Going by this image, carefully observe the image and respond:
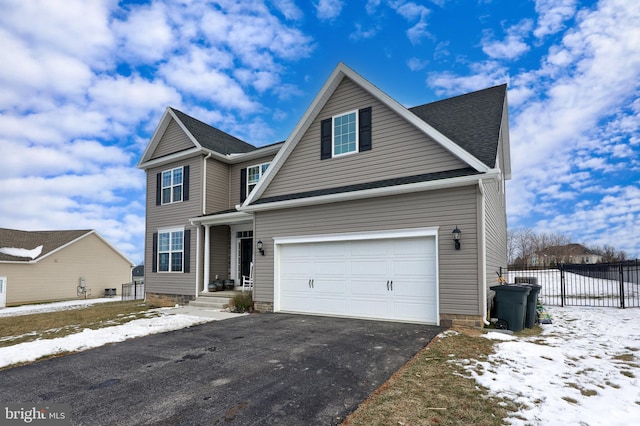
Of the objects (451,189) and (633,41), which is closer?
(451,189)

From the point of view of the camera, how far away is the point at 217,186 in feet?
49.6

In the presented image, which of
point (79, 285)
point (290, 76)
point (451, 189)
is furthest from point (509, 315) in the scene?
point (79, 285)

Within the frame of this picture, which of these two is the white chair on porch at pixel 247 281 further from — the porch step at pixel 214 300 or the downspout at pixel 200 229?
the downspout at pixel 200 229

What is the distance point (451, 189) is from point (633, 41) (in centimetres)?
850

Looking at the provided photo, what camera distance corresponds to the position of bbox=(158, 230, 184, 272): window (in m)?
14.9

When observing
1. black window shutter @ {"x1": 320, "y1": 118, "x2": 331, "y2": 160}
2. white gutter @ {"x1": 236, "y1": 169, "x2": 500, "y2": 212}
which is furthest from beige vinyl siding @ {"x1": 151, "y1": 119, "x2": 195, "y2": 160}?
black window shutter @ {"x1": 320, "y1": 118, "x2": 331, "y2": 160}

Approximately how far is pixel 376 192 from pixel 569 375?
5.45 meters

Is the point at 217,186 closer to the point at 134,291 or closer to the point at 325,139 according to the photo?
the point at 325,139

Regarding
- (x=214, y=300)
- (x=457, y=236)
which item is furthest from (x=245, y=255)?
(x=457, y=236)

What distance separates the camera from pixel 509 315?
7.84 meters

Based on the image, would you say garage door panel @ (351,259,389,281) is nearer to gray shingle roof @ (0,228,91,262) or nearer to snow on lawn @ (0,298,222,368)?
snow on lawn @ (0,298,222,368)

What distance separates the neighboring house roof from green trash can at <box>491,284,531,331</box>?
91.4 feet

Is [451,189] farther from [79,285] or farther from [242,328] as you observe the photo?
[79,285]

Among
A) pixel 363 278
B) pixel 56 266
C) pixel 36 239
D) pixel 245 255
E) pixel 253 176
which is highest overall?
pixel 253 176
